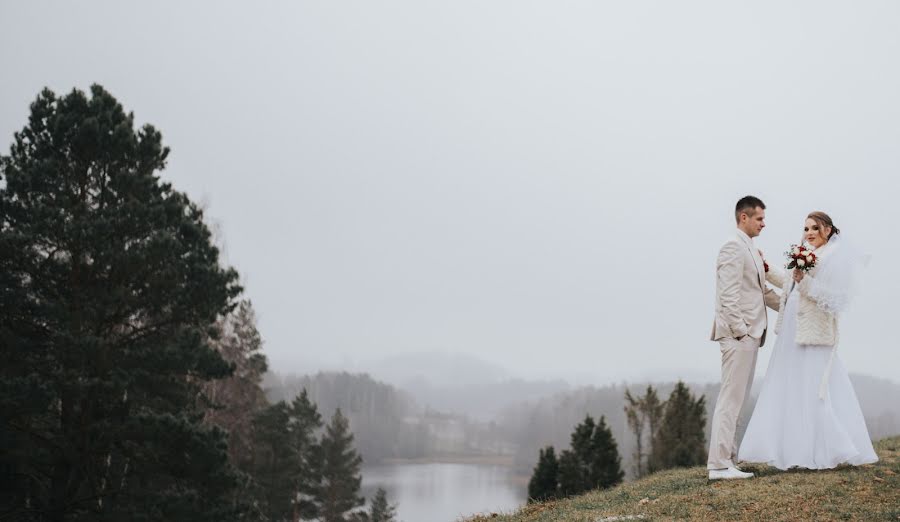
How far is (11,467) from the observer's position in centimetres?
1523

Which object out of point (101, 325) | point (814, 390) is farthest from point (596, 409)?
point (814, 390)

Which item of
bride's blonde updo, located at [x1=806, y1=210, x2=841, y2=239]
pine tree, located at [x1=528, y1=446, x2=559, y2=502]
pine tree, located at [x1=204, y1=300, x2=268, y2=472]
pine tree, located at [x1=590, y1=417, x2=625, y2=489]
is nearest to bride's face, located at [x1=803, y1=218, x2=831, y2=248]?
bride's blonde updo, located at [x1=806, y1=210, x2=841, y2=239]

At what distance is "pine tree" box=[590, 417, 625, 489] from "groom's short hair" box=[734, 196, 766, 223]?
105ft

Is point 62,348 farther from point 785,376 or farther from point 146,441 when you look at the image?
point 785,376

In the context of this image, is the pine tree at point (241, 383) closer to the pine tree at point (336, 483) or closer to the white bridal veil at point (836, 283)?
the pine tree at point (336, 483)

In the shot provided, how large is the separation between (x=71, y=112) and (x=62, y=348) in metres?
6.48

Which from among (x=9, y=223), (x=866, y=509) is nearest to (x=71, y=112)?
(x=9, y=223)

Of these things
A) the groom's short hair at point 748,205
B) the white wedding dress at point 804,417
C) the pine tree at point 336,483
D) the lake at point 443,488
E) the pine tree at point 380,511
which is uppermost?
the groom's short hair at point 748,205

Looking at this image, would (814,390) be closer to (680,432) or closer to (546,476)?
(546,476)

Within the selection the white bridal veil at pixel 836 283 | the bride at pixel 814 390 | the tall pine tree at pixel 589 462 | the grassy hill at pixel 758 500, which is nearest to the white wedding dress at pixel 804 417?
the bride at pixel 814 390

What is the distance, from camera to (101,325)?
1659 cm

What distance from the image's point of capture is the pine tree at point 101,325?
600 inches

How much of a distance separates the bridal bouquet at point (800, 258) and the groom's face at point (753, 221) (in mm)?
502

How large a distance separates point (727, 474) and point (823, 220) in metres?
3.74
